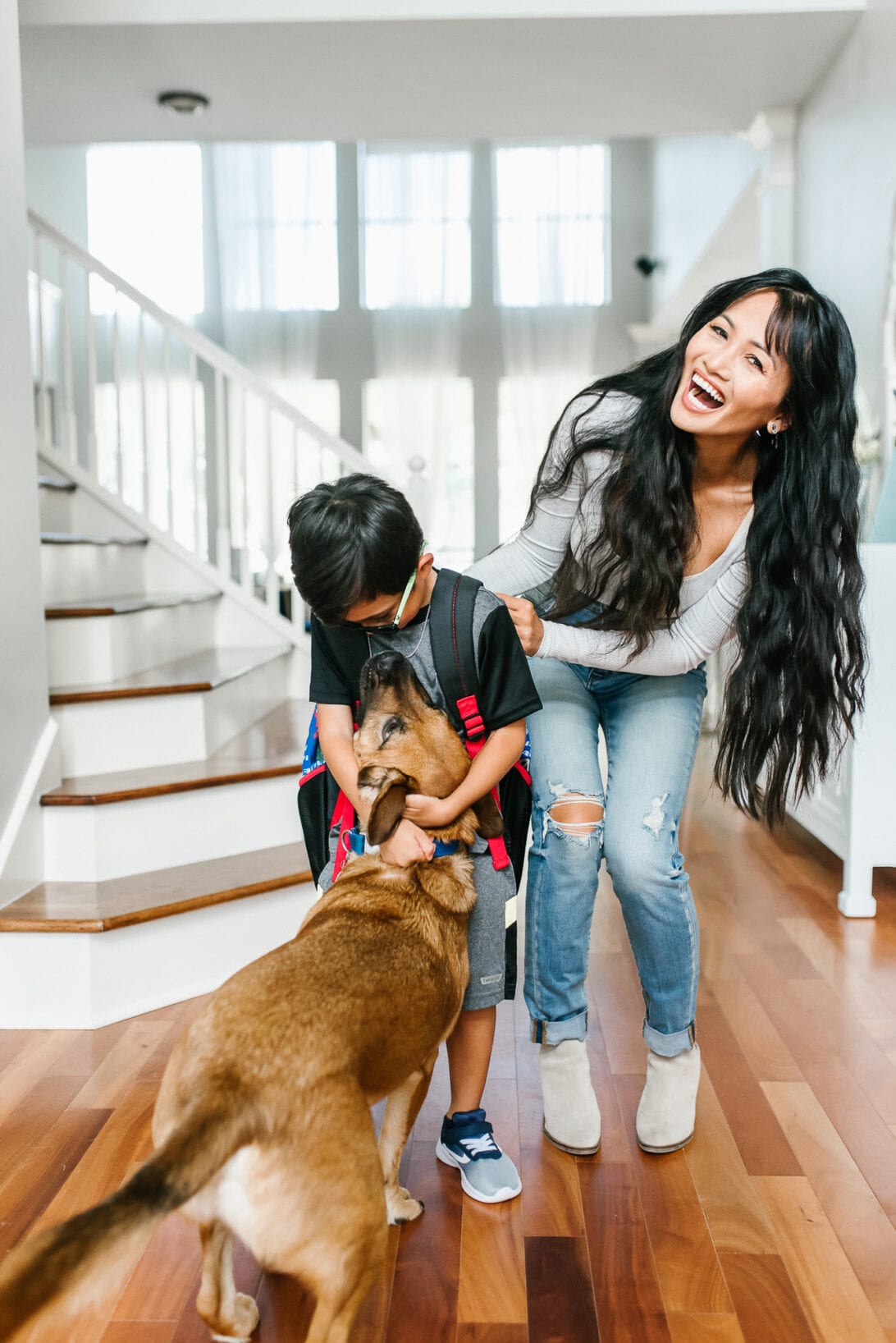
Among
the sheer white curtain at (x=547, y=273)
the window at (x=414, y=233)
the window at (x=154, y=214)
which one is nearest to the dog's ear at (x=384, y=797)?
the sheer white curtain at (x=547, y=273)

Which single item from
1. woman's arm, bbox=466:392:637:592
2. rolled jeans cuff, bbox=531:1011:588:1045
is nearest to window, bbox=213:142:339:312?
woman's arm, bbox=466:392:637:592

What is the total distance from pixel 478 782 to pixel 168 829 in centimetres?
129

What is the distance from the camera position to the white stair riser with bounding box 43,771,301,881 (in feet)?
8.11

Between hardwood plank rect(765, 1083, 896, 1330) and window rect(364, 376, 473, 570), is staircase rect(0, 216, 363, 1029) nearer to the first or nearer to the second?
hardwood plank rect(765, 1083, 896, 1330)

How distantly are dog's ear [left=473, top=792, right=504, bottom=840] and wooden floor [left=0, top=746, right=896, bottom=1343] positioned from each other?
1.75 feet

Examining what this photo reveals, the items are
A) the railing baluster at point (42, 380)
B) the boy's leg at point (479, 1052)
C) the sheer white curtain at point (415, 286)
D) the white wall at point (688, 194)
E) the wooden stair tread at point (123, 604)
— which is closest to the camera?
the boy's leg at point (479, 1052)

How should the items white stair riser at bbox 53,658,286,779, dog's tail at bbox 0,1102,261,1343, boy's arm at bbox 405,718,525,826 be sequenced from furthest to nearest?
white stair riser at bbox 53,658,286,779 → boy's arm at bbox 405,718,525,826 → dog's tail at bbox 0,1102,261,1343

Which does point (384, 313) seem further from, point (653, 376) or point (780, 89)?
point (653, 376)

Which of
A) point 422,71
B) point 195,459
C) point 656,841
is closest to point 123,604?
point 195,459

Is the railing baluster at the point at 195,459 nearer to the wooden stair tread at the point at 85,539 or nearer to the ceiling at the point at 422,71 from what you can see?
the wooden stair tread at the point at 85,539

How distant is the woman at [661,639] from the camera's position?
162 cm

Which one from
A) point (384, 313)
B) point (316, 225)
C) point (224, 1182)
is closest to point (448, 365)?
point (384, 313)

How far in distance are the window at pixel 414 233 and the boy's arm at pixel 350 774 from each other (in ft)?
25.9

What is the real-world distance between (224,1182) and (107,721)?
190 cm
